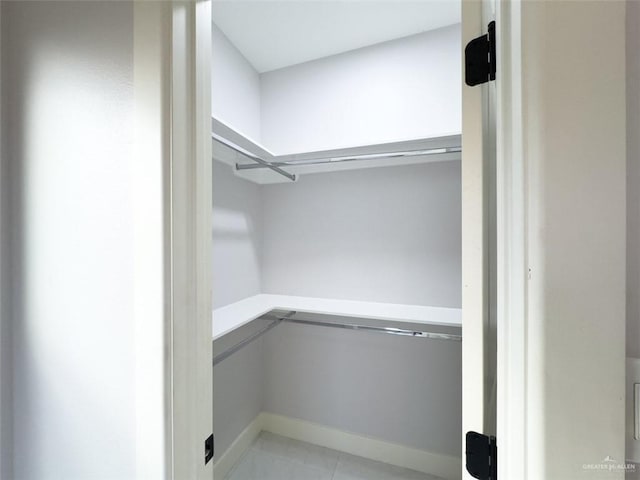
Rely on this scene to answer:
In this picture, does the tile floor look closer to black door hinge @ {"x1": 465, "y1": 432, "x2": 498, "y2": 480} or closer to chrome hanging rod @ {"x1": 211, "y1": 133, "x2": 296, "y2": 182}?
black door hinge @ {"x1": 465, "y1": 432, "x2": 498, "y2": 480}

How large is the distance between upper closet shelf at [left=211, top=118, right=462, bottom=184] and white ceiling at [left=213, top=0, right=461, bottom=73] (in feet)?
2.27

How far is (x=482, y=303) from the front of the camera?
457 mm

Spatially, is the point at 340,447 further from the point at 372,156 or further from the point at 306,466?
the point at 372,156

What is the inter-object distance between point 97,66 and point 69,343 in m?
0.67

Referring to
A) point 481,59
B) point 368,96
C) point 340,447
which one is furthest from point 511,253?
point 340,447

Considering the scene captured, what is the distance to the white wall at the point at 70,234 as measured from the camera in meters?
0.60

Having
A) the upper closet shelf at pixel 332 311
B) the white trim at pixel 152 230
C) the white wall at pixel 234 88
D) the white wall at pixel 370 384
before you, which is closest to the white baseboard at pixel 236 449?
the white wall at pixel 370 384

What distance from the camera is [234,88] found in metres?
1.62

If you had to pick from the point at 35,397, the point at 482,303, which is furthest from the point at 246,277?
the point at 482,303

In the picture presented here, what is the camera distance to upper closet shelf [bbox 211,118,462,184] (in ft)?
4.09

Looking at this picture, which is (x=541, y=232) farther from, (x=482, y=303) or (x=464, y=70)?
(x=464, y=70)

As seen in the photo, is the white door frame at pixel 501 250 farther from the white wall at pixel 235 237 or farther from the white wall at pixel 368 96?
the white wall at pixel 235 237

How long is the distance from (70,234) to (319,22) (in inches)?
60.6

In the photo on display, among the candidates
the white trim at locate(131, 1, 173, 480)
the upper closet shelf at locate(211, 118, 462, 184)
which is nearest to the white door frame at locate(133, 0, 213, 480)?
the white trim at locate(131, 1, 173, 480)
